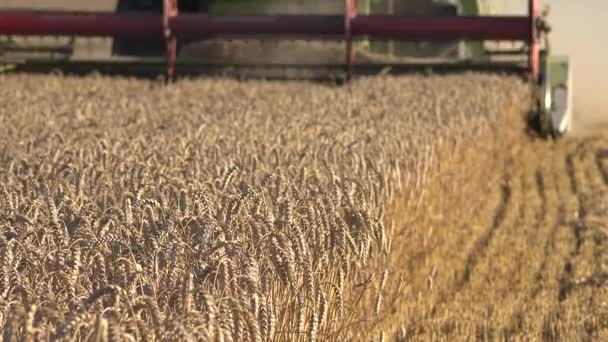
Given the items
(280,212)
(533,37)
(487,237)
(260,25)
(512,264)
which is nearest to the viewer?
(280,212)

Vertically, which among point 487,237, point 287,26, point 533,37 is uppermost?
→ point 287,26

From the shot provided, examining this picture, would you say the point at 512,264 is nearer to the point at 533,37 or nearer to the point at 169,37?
the point at 533,37

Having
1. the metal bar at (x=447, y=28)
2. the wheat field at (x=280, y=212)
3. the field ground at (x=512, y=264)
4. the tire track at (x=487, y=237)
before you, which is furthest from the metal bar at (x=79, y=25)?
the tire track at (x=487, y=237)

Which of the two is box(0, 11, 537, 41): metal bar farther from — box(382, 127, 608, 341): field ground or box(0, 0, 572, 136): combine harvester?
box(382, 127, 608, 341): field ground

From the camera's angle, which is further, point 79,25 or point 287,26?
point 79,25

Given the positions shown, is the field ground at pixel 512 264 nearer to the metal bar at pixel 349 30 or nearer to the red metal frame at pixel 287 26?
the red metal frame at pixel 287 26

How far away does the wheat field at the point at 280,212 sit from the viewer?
9.12 ft

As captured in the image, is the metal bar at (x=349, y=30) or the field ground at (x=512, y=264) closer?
the field ground at (x=512, y=264)

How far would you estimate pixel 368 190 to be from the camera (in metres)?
4.66

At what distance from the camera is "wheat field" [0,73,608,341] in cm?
278

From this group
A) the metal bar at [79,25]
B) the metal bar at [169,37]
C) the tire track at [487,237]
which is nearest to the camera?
the tire track at [487,237]

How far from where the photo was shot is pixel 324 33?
36.6ft

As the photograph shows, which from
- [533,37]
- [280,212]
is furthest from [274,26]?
[280,212]

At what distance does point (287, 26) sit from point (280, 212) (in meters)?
7.40
